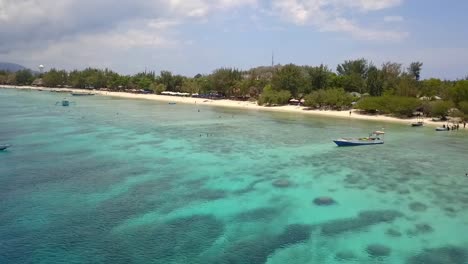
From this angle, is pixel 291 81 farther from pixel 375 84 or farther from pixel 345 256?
pixel 345 256

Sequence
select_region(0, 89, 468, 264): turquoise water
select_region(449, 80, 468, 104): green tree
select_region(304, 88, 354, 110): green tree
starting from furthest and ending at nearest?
select_region(304, 88, 354, 110): green tree < select_region(449, 80, 468, 104): green tree < select_region(0, 89, 468, 264): turquoise water

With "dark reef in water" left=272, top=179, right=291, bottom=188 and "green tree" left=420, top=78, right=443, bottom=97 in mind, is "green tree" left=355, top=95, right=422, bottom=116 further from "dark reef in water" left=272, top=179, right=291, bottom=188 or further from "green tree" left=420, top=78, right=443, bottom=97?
"dark reef in water" left=272, top=179, right=291, bottom=188

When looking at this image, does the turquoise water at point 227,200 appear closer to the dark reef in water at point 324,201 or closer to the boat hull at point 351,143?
the dark reef in water at point 324,201

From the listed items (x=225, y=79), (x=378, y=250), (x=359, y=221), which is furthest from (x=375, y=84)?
(x=378, y=250)

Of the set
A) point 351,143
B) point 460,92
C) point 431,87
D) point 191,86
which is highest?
point 431,87

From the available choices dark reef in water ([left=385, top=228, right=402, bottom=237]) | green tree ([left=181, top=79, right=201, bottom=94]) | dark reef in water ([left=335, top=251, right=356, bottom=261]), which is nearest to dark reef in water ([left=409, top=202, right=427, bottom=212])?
dark reef in water ([left=385, top=228, right=402, bottom=237])

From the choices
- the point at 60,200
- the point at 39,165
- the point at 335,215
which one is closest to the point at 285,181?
the point at 335,215
